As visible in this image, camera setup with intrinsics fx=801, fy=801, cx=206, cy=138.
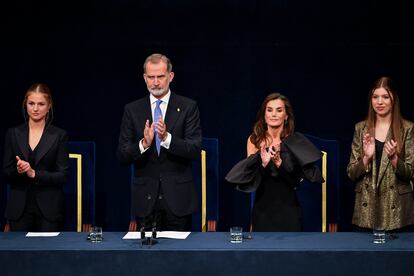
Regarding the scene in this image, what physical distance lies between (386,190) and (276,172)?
644 mm

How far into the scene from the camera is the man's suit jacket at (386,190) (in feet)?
15.0

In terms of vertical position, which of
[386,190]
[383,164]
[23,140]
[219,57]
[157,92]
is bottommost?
[386,190]

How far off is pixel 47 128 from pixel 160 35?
4.62ft

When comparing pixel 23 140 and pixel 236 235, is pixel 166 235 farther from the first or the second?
pixel 23 140

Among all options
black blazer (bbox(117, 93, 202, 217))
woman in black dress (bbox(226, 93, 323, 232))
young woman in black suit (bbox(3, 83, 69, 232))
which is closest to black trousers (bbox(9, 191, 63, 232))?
young woman in black suit (bbox(3, 83, 69, 232))

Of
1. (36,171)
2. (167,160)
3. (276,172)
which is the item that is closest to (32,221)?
(36,171)

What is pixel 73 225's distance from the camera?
5625 mm

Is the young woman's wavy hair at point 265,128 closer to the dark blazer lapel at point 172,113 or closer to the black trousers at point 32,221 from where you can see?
the dark blazer lapel at point 172,113

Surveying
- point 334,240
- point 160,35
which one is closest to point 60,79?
point 160,35

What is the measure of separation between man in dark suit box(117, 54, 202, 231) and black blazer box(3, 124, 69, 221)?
47cm

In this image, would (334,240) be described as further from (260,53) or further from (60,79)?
(60,79)

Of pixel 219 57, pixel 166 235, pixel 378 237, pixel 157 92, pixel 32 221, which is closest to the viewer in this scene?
pixel 378 237

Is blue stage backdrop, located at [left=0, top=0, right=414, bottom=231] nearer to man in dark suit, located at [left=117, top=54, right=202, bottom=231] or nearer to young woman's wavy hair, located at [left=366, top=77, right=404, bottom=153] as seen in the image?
young woman's wavy hair, located at [left=366, top=77, right=404, bottom=153]

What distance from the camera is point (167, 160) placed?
451 cm
